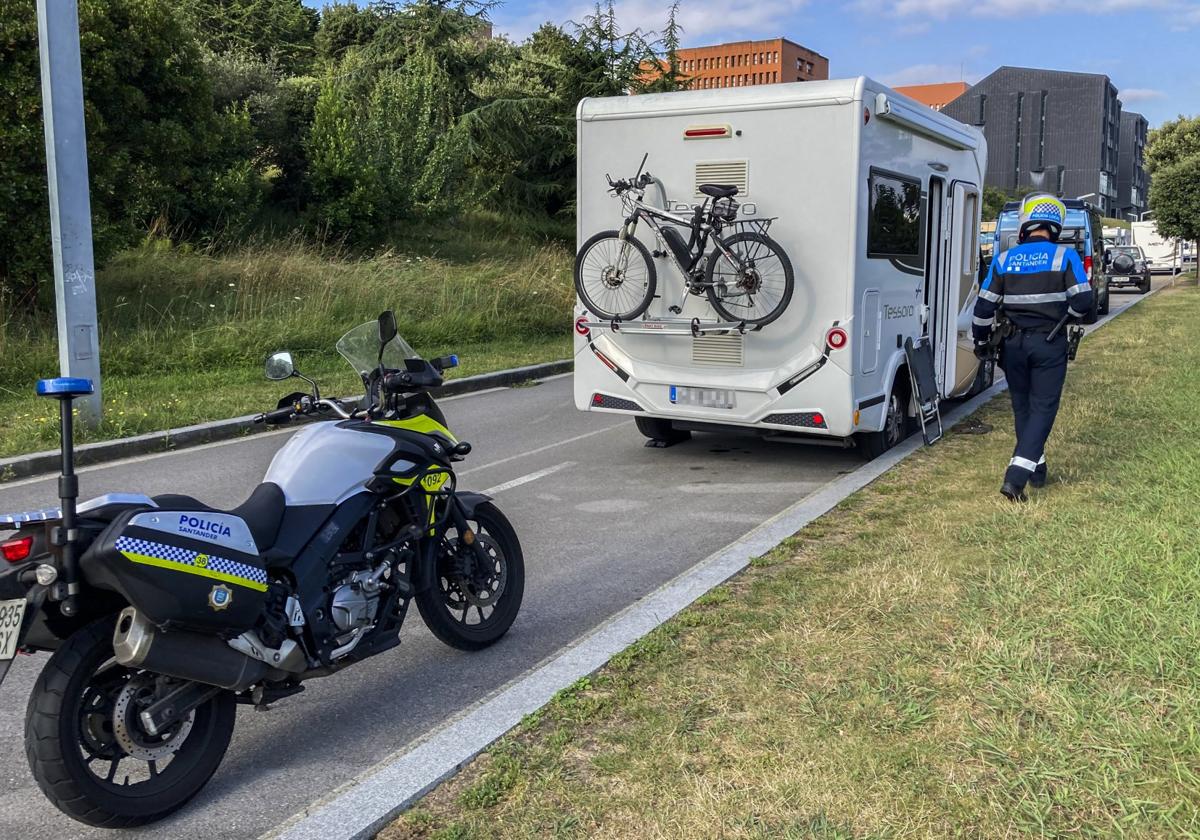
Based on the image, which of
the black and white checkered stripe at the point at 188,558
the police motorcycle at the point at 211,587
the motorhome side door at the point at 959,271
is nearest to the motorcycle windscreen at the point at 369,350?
the police motorcycle at the point at 211,587

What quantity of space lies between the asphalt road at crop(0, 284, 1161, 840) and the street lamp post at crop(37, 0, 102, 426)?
1235 mm

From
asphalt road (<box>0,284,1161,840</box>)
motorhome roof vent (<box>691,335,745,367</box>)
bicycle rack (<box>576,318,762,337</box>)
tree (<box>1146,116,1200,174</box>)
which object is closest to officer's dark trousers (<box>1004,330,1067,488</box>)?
asphalt road (<box>0,284,1161,840</box>)

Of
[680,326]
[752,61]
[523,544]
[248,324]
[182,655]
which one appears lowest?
[523,544]

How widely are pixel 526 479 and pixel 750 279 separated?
2.29 meters

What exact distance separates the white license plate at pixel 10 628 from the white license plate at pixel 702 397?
5895mm

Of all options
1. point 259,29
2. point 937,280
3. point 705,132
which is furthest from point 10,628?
point 259,29

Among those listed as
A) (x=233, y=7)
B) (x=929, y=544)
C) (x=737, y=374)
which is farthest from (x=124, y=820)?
(x=233, y=7)

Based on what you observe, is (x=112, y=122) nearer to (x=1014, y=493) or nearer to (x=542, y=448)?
(x=542, y=448)

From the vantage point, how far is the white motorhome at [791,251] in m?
7.60

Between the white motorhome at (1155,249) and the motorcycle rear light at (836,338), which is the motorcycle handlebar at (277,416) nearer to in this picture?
the motorcycle rear light at (836,338)

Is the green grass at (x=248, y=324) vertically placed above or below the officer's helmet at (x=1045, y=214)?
below

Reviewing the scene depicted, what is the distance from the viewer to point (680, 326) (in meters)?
8.16

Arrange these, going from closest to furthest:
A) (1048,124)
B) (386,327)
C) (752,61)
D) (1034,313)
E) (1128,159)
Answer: (386,327)
(1034,313)
(1048,124)
(1128,159)
(752,61)

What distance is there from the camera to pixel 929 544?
18.7ft
